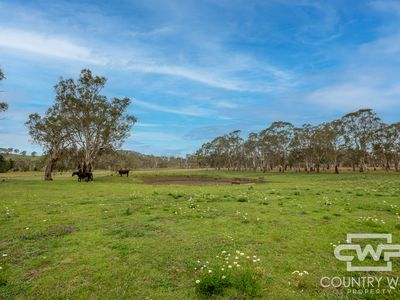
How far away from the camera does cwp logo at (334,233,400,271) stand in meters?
7.65

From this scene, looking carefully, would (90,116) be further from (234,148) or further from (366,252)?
(234,148)

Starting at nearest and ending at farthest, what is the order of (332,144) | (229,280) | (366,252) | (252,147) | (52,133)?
(229,280), (366,252), (52,133), (332,144), (252,147)

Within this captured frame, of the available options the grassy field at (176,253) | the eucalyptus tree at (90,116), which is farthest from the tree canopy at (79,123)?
the grassy field at (176,253)

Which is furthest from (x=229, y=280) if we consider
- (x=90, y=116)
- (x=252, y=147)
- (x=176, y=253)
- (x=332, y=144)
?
(x=252, y=147)

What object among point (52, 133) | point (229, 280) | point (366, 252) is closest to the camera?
point (229, 280)

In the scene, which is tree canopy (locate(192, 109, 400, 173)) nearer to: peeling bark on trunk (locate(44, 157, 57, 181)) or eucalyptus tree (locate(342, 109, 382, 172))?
eucalyptus tree (locate(342, 109, 382, 172))

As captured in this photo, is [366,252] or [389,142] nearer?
[366,252]

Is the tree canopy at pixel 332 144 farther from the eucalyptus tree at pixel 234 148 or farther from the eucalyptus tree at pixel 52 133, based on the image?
the eucalyptus tree at pixel 52 133

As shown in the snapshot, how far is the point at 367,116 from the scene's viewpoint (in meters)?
86.2

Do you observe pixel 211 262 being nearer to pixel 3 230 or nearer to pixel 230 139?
pixel 3 230

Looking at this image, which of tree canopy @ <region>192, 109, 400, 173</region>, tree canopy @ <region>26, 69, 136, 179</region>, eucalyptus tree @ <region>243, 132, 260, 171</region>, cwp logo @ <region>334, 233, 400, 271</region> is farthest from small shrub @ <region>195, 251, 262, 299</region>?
eucalyptus tree @ <region>243, 132, 260, 171</region>

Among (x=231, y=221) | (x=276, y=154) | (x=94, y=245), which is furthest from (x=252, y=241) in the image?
(x=276, y=154)

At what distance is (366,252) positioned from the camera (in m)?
8.66

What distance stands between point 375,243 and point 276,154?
114m
